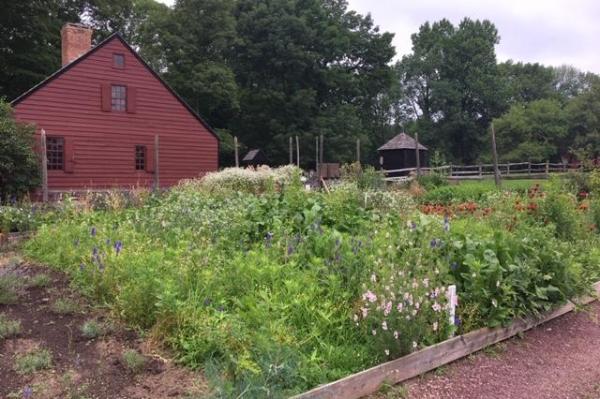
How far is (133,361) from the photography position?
11.7 ft

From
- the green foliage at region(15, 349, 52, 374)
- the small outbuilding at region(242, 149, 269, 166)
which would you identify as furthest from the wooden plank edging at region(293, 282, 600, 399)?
the small outbuilding at region(242, 149, 269, 166)

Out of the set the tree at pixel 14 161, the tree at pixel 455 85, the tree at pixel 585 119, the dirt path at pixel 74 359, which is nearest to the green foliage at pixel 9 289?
the dirt path at pixel 74 359

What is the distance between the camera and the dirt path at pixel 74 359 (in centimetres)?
328

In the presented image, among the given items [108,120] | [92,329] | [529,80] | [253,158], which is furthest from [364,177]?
[529,80]

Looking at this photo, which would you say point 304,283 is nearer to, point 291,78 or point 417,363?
point 417,363

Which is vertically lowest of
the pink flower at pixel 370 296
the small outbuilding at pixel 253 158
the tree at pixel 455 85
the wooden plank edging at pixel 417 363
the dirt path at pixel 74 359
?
the wooden plank edging at pixel 417 363

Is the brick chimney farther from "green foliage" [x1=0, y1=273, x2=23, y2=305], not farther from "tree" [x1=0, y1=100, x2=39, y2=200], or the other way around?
"green foliage" [x1=0, y1=273, x2=23, y2=305]

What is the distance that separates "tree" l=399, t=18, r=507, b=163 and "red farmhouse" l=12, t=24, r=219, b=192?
139 ft

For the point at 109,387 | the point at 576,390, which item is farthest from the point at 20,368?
the point at 576,390

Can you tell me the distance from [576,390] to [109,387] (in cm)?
345

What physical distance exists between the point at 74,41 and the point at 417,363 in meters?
23.0

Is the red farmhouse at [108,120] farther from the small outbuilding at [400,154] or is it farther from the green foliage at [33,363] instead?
the small outbuilding at [400,154]

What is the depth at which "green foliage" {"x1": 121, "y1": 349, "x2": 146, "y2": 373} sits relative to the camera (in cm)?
354

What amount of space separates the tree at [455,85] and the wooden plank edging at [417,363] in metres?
57.2
